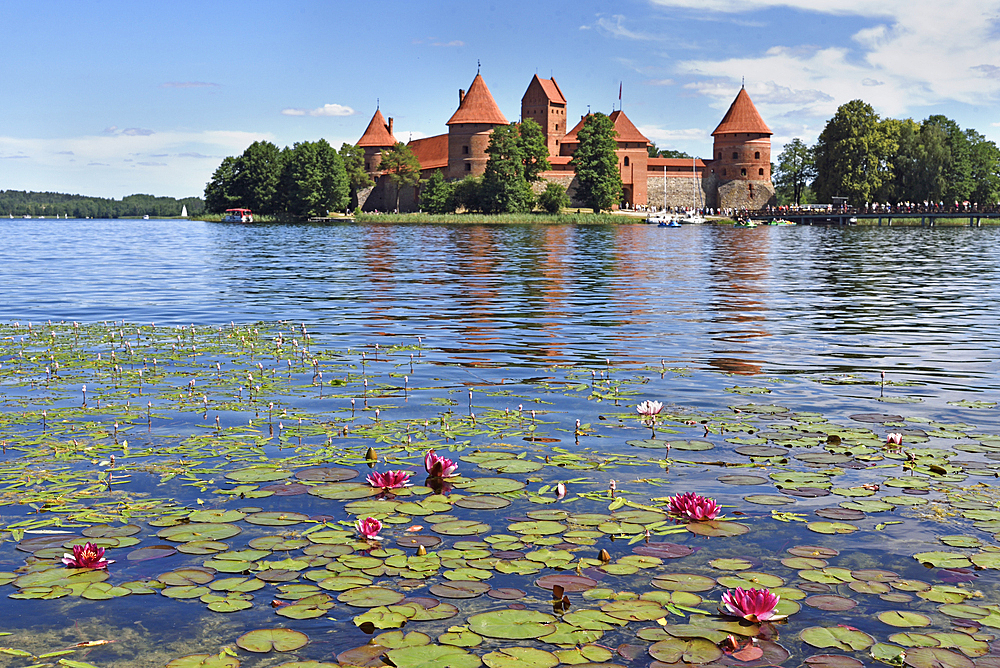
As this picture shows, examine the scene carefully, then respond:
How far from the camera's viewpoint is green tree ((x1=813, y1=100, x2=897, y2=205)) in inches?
3748

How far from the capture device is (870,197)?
9756cm

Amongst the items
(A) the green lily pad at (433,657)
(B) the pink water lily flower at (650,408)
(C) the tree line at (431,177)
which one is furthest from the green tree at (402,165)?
(A) the green lily pad at (433,657)

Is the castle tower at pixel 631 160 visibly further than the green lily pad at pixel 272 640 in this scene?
Yes

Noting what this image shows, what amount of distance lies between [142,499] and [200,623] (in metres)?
1.82

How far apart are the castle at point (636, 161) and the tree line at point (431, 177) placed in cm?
459

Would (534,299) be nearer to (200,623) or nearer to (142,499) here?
(142,499)

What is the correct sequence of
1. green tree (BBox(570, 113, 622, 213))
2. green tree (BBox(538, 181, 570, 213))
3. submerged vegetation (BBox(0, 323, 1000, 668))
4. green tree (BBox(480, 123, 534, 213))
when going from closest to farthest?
submerged vegetation (BBox(0, 323, 1000, 668)), green tree (BBox(480, 123, 534, 213)), green tree (BBox(538, 181, 570, 213)), green tree (BBox(570, 113, 622, 213))

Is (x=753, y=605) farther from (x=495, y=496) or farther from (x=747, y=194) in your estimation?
(x=747, y=194)

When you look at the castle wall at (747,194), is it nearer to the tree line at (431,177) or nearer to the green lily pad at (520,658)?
the tree line at (431,177)

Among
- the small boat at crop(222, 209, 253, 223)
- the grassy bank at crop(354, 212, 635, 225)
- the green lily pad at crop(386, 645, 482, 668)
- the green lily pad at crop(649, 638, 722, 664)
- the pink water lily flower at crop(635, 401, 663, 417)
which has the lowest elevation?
the green lily pad at crop(649, 638, 722, 664)

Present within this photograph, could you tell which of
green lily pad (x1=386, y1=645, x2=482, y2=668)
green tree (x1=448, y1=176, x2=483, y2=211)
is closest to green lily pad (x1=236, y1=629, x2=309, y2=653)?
green lily pad (x1=386, y1=645, x2=482, y2=668)

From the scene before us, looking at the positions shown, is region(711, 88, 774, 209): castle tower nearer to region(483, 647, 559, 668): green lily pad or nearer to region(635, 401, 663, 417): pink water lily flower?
region(635, 401, 663, 417): pink water lily flower

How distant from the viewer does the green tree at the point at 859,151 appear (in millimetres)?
95188

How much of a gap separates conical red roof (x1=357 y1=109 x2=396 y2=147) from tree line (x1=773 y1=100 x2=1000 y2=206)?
55.0 m
